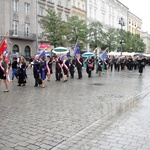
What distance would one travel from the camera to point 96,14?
63062 millimetres

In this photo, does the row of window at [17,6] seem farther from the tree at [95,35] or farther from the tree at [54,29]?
the tree at [95,35]

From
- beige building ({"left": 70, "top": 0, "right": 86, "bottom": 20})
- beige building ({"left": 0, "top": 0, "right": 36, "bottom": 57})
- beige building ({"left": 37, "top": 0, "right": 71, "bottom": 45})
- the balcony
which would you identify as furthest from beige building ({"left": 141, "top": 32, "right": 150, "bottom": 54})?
the balcony

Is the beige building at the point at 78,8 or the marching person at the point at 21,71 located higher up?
the beige building at the point at 78,8

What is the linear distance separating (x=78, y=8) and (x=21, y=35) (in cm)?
1887

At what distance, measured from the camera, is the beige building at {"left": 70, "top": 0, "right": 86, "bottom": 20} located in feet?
174

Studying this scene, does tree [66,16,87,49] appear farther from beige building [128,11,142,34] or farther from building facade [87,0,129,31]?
beige building [128,11,142,34]

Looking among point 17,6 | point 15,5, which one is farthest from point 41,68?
point 17,6

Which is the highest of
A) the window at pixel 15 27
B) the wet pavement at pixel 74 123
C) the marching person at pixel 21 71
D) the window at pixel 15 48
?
the window at pixel 15 27

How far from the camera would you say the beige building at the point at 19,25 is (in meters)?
36.8

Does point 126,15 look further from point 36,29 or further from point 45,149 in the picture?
point 45,149

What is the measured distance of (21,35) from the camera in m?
39.6

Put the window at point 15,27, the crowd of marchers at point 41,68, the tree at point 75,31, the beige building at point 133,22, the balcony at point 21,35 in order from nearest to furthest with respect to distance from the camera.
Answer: the crowd of marchers at point 41,68
the balcony at point 21,35
the window at point 15,27
the tree at point 75,31
the beige building at point 133,22

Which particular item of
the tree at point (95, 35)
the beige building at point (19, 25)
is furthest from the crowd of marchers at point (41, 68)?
the tree at point (95, 35)

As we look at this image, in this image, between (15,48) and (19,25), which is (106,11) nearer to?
(19,25)
